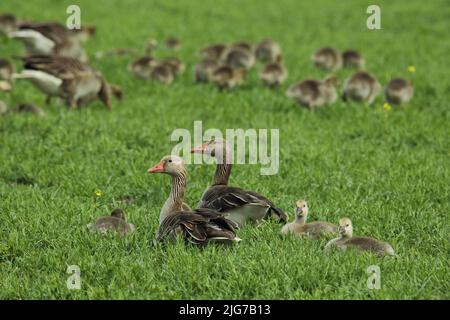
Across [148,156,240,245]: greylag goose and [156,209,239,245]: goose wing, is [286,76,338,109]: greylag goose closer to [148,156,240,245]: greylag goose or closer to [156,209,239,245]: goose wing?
[148,156,240,245]: greylag goose

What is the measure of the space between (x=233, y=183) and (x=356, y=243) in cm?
265

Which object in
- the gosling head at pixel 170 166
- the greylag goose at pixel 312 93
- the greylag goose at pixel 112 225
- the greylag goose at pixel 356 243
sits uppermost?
the greylag goose at pixel 312 93

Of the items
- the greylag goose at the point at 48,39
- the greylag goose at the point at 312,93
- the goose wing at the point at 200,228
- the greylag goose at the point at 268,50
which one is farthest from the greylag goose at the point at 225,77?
the goose wing at the point at 200,228

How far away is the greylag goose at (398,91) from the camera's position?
42.8 ft

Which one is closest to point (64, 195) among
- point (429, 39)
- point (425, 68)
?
point (425, 68)

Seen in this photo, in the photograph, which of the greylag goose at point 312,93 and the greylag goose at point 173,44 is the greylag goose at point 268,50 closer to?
the greylag goose at point 173,44

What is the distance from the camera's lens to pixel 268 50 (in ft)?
54.2

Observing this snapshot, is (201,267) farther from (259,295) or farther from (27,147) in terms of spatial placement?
(27,147)

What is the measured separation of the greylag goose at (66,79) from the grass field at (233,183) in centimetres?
29

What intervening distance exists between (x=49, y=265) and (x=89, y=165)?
323 centimetres

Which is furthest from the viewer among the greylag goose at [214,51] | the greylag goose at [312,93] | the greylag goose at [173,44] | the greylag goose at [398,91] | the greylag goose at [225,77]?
the greylag goose at [173,44]

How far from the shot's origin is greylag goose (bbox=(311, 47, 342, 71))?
1556cm
